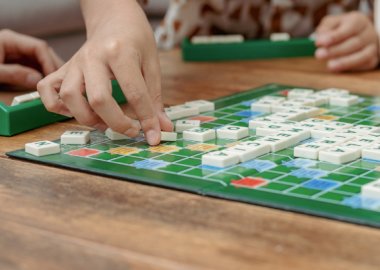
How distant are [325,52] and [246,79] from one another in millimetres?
355

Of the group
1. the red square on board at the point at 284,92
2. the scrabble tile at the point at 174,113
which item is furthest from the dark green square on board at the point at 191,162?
the red square on board at the point at 284,92

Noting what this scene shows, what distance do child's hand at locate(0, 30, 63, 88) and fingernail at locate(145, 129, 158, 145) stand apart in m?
0.65

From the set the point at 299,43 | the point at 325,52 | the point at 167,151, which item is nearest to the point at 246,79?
the point at 325,52

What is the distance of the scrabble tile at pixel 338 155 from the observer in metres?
0.87

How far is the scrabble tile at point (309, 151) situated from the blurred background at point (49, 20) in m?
1.58

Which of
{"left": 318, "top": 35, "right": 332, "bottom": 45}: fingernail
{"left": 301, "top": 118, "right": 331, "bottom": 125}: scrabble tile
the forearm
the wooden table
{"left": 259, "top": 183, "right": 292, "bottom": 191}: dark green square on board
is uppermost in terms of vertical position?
the forearm

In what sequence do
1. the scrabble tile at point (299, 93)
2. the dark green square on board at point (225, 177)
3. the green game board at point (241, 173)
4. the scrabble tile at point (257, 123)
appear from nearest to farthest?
the green game board at point (241, 173)
the dark green square on board at point (225, 177)
the scrabble tile at point (257, 123)
the scrabble tile at point (299, 93)

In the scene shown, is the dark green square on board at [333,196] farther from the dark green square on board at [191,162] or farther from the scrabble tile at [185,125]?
the scrabble tile at [185,125]

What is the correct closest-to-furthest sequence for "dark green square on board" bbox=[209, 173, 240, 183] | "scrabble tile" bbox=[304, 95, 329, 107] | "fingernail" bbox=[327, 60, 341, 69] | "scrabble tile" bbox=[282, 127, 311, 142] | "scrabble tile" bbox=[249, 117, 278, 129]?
1. "dark green square on board" bbox=[209, 173, 240, 183]
2. "scrabble tile" bbox=[282, 127, 311, 142]
3. "scrabble tile" bbox=[249, 117, 278, 129]
4. "scrabble tile" bbox=[304, 95, 329, 107]
5. "fingernail" bbox=[327, 60, 341, 69]

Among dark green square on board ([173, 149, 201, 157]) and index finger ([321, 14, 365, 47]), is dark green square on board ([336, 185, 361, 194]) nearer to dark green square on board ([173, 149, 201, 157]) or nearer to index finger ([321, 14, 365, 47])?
dark green square on board ([173, 149, 201, 157])

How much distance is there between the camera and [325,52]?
188 cm

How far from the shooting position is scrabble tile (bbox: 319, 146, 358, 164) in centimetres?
87

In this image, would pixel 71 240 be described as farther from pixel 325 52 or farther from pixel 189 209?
pixel 325 52

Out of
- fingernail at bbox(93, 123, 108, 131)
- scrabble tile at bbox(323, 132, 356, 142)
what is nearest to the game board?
fingernail at bbox(93, 123, 108, 131)
